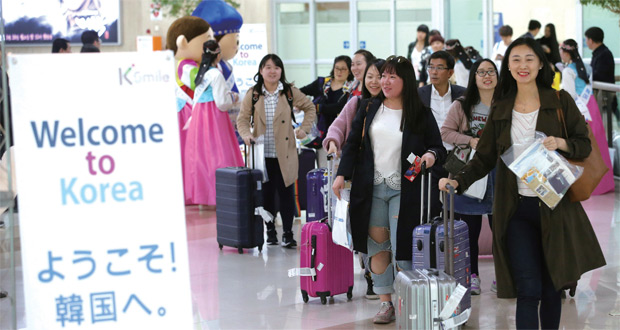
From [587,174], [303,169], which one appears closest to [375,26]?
[303,169]

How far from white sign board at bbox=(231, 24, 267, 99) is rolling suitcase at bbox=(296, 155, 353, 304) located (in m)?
7.05

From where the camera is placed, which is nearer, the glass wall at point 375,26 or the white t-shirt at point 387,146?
the white t-shirt at point 387,146

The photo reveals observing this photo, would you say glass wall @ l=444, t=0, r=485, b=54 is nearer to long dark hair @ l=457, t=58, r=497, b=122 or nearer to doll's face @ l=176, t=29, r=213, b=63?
doll's face @ l=176, t=29, r=213, b=63

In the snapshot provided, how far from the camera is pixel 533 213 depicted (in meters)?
4.32

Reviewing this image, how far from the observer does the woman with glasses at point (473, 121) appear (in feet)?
19.5

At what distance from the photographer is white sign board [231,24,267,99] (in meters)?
12.9

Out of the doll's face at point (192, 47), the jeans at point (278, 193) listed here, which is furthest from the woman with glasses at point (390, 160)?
the doll's face at point (192, 47)

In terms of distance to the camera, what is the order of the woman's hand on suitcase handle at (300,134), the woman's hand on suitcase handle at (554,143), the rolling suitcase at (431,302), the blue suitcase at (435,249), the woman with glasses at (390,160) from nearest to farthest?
the woman's hand on suitcase handle at (554,143)
the rolling suitcase at (431,302)
the blue suitcase at (435,249)
the woman with glasses at (390,160)
the woman's hand on suitcase handle at (300,134)

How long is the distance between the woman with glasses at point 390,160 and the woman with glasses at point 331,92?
2958 millimetres

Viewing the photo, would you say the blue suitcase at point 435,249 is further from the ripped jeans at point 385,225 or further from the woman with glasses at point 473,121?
the woman with glasses at point 473,121

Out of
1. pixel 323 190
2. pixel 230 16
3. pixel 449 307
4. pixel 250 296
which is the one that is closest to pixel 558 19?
pixel 230 16

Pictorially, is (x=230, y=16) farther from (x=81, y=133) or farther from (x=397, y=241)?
(x=81, y=133)

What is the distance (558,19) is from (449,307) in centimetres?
1180

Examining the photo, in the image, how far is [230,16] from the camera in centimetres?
1115
